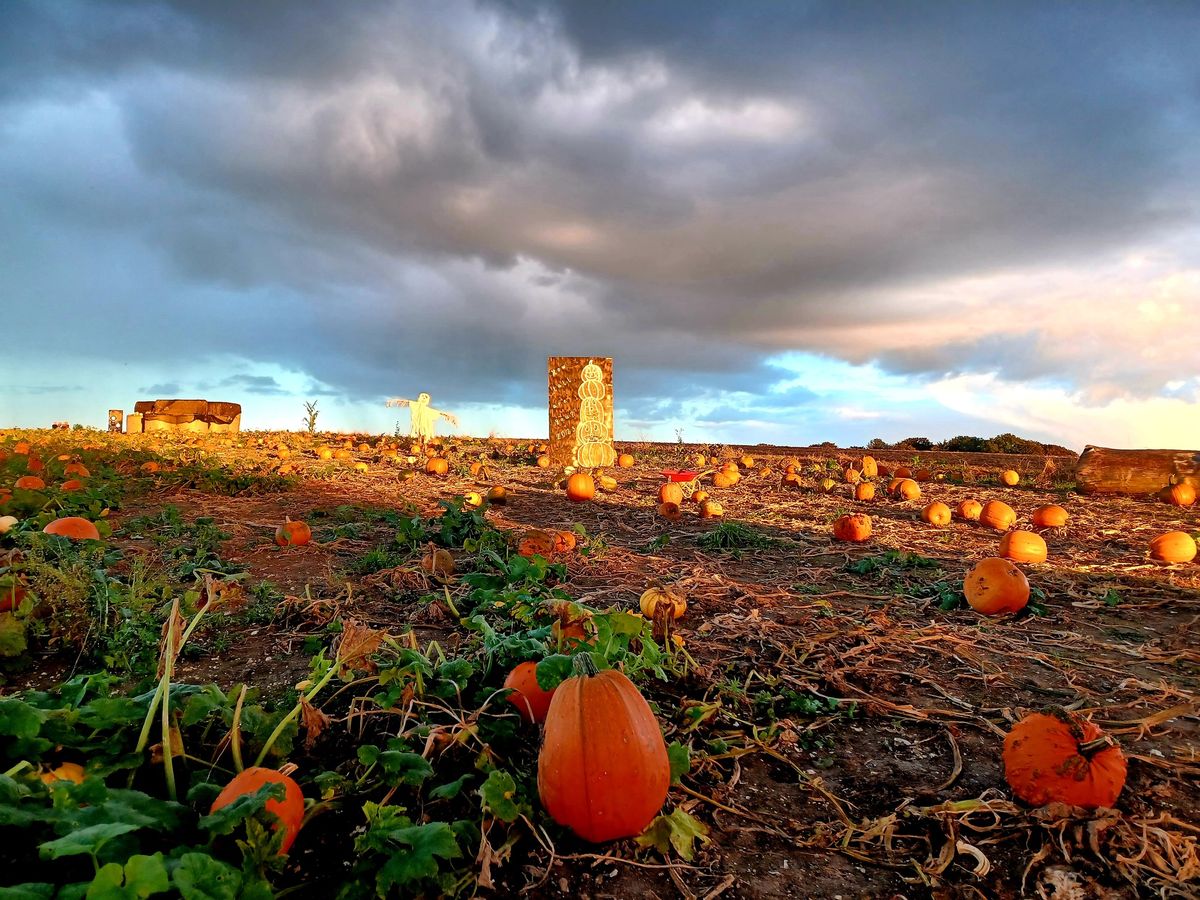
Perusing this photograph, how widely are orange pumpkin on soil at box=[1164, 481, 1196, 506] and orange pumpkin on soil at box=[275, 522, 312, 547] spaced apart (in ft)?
36.3

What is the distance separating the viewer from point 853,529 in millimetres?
7062

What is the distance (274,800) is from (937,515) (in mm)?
7921

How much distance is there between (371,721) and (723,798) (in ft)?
4.41

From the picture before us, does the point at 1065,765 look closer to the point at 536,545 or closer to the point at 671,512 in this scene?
the point at 536,545

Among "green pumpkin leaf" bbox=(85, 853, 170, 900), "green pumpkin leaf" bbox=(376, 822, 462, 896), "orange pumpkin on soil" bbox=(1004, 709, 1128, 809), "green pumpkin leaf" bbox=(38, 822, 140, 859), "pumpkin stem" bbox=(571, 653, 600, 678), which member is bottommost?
"orange pumpkin on soil" bbox=(1004, 709, 1128, 809)

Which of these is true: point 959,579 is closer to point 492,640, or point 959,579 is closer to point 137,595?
point 492,640

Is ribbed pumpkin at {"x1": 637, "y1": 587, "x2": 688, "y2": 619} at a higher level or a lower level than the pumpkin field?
higher

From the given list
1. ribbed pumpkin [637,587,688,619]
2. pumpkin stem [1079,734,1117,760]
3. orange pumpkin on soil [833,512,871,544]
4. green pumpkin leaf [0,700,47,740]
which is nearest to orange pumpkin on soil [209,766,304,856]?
green pumpkin leaf [0,700,47,740]

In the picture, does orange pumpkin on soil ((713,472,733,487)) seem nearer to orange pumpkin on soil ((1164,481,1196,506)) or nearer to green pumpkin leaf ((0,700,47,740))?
orange pumpkin on soil ((1164,481,1196,506))

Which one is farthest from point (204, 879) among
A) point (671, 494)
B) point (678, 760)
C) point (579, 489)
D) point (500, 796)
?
point (579, 489)

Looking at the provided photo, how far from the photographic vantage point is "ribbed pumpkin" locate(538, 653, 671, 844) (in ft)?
6.90

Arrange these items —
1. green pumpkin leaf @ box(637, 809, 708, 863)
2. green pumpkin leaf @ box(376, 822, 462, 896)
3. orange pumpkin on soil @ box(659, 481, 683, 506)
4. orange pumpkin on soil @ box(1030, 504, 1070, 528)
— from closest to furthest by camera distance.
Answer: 1. green pumpkin leaf @ box(376, 822, 462, 896)
2. green pumpkin leaf @ box(637, 809, 708, 863)
3. orange pumpkin on soil @ box(1030, 504, 1070, 528)
4. orange pumpkin on soil @ box(659, 481, 683, 506)

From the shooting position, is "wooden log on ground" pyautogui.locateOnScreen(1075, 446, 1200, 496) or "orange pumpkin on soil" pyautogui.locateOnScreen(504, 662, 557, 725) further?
"wooden log on ground" pyautogui.locateOnScreen(1075, 446, 1200, 496)

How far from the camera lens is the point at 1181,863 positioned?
2270mm
